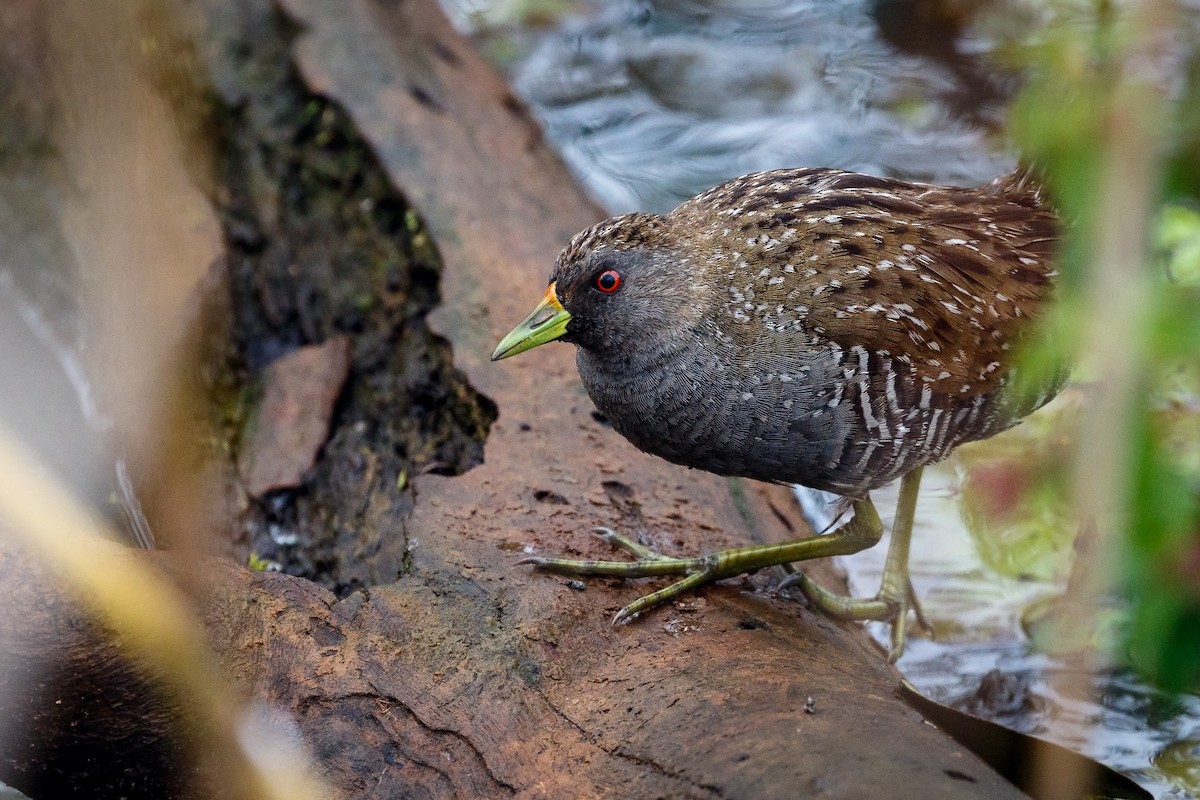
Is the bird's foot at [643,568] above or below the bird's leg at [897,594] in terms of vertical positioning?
above

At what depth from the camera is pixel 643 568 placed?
9.82ft

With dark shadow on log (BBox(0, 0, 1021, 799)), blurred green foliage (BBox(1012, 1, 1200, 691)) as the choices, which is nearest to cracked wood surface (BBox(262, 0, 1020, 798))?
dark shadow on log (BBox(0, 0, 1021, 799))

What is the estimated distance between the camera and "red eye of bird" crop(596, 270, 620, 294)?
122 inches

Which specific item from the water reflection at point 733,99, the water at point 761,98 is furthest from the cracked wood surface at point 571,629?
the water reflection at point 733,99

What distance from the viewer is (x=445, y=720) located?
96.6 inches

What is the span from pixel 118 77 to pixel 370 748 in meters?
3.06

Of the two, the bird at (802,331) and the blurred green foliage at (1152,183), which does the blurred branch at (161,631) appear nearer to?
the bird at (802,331)

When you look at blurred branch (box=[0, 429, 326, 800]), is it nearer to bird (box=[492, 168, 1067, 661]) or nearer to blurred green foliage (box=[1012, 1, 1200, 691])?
bird (box=[492, 168, 1067, 661])

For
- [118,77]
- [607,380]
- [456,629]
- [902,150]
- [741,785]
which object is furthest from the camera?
[902,150]

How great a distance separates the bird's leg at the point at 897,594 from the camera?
3387 millimetres

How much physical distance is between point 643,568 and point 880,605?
82 centimetres

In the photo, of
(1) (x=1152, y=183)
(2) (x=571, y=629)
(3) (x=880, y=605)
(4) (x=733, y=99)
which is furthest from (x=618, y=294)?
(4) (x=733, y=99)

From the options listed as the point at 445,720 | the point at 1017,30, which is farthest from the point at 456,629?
the point at 1017,30

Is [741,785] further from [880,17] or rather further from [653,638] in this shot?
[880,17]
